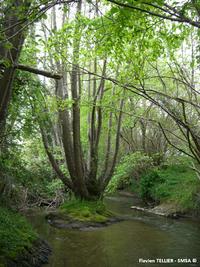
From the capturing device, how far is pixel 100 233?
10016 millimetres

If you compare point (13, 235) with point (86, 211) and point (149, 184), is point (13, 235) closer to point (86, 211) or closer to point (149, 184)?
point (86, 211)

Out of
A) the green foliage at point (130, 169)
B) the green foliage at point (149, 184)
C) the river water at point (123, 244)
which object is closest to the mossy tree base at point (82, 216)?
the river water at point (123, 244)

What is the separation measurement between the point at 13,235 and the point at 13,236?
34 millimetres

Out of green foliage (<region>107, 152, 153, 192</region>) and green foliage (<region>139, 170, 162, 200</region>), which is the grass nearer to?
green foliage (<region>107, 152, 153, 192</region>)

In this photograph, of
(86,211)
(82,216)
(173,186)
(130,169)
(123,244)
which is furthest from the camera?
(130,169)

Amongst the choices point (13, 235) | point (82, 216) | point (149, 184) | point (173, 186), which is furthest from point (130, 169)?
point (13, 235)

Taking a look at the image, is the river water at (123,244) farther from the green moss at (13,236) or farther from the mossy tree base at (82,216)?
the green moss at (13,236)

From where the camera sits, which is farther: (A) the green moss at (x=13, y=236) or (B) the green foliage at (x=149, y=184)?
(B) the green foliage at (x=149, y=184)

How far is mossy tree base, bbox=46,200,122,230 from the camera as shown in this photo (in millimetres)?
11234

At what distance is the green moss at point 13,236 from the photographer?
5834mm

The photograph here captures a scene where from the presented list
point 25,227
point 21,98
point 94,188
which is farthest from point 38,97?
point 94,188

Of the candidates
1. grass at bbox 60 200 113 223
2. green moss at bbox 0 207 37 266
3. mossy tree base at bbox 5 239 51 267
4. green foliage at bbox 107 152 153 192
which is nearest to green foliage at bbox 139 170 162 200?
green foliage at bbox 107 152 153 192

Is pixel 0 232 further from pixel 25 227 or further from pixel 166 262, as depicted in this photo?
pixel 166 262

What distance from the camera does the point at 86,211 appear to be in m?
12.4
